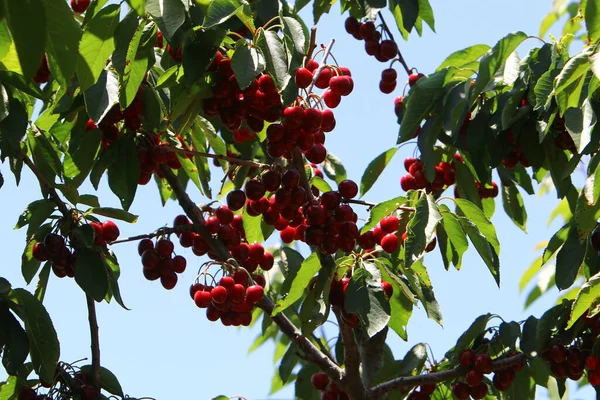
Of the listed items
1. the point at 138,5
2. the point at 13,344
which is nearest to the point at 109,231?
the point at 13,344

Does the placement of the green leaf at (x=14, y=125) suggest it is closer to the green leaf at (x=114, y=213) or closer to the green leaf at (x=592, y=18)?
the green leaf at (x=114, y=213)

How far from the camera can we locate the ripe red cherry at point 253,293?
284 cm

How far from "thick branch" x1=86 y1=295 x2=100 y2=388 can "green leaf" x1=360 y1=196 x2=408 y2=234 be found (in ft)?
2.80

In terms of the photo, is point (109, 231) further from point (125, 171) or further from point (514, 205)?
point (514, 205)

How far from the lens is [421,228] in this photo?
8.01 feet

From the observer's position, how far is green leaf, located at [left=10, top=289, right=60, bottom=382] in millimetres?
2629

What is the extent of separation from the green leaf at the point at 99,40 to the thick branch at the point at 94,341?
846 millimetres

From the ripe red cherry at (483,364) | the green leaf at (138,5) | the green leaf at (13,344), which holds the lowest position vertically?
the ripe red cherry at (483,364)

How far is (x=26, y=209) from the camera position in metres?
2.85

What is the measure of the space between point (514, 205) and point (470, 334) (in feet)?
2.19

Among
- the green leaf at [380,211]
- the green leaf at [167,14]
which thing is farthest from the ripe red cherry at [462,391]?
the green leaf at [167,14]

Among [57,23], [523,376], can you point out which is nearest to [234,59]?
[57,23]

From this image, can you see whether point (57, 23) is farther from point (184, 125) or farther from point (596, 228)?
point (596, 228)

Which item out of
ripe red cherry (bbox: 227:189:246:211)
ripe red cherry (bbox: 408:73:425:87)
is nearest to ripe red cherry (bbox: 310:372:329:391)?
ripe red cherry (bbox: 227:189:246:211)
